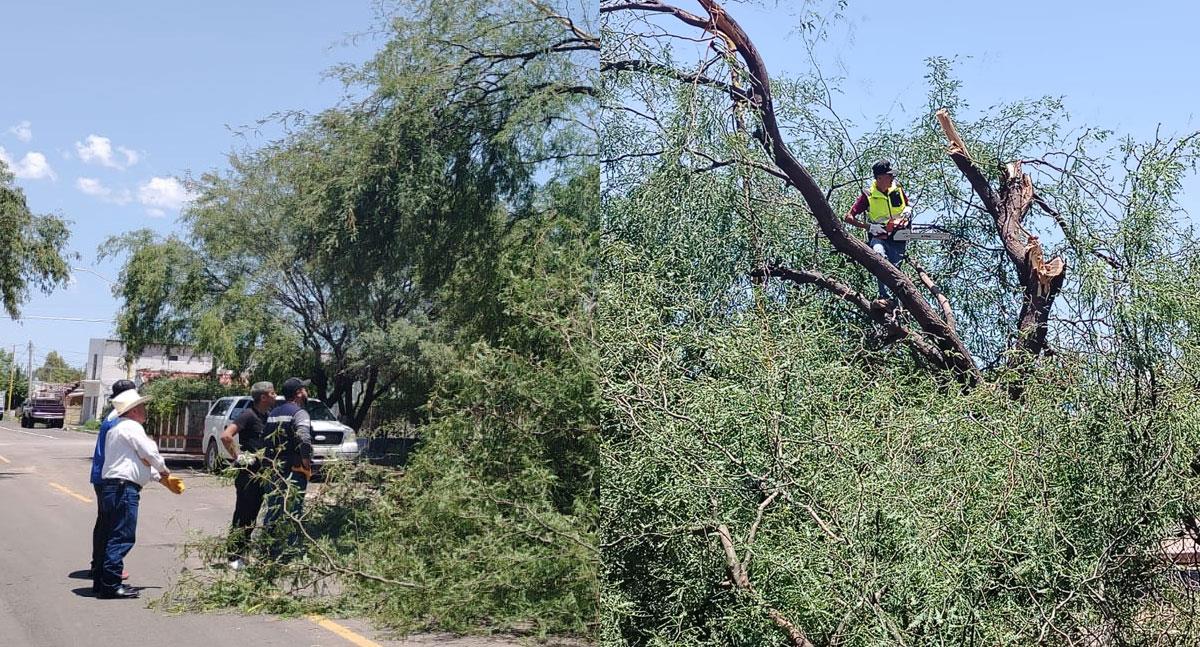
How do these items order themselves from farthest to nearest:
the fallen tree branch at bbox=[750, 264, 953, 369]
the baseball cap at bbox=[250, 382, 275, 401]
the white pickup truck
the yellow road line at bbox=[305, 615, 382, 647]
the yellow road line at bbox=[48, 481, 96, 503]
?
the white pickup truck → the yellow road line at bbox=[48, 481, 96, 503] → the baseball cap at bbox=[250, 382, 275, 401] → the fallen tree branch at bbox=[750, 264, 953, 369] → the yellow road line at bbox=[305, 615, 382, 647]

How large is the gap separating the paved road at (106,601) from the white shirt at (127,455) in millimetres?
798

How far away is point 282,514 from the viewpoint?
7922 millimetres

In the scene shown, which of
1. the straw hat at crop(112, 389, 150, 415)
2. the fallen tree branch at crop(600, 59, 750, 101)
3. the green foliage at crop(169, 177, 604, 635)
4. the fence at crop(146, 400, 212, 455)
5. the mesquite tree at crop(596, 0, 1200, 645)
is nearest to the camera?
the mesquite tree at crop(596, 0, 1200, 645)

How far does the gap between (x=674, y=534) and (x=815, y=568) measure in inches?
38.1

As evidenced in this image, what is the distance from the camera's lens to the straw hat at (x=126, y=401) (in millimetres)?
8469

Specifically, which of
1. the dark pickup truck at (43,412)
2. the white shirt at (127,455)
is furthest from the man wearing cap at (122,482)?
the dark pickup truck at (43,412)

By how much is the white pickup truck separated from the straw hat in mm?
9571

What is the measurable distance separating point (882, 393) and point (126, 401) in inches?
233

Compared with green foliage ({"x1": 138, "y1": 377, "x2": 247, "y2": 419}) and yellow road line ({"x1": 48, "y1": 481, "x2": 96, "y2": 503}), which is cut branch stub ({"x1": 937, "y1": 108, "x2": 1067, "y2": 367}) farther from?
green foliage ({"x1": 138, "y1": 377, "x2": 247, "y2": 419})

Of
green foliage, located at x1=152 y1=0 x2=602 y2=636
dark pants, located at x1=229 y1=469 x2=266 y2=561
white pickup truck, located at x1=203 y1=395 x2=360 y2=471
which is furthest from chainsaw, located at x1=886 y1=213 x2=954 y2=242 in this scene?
white pickup truck, located at x1=203 y1=395 x2=360 y2=471

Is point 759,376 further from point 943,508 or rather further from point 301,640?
point 301,640

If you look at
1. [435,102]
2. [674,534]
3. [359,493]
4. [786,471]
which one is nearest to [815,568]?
[786,471]

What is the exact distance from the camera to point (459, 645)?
6855mm

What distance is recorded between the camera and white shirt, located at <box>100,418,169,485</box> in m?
8.28
